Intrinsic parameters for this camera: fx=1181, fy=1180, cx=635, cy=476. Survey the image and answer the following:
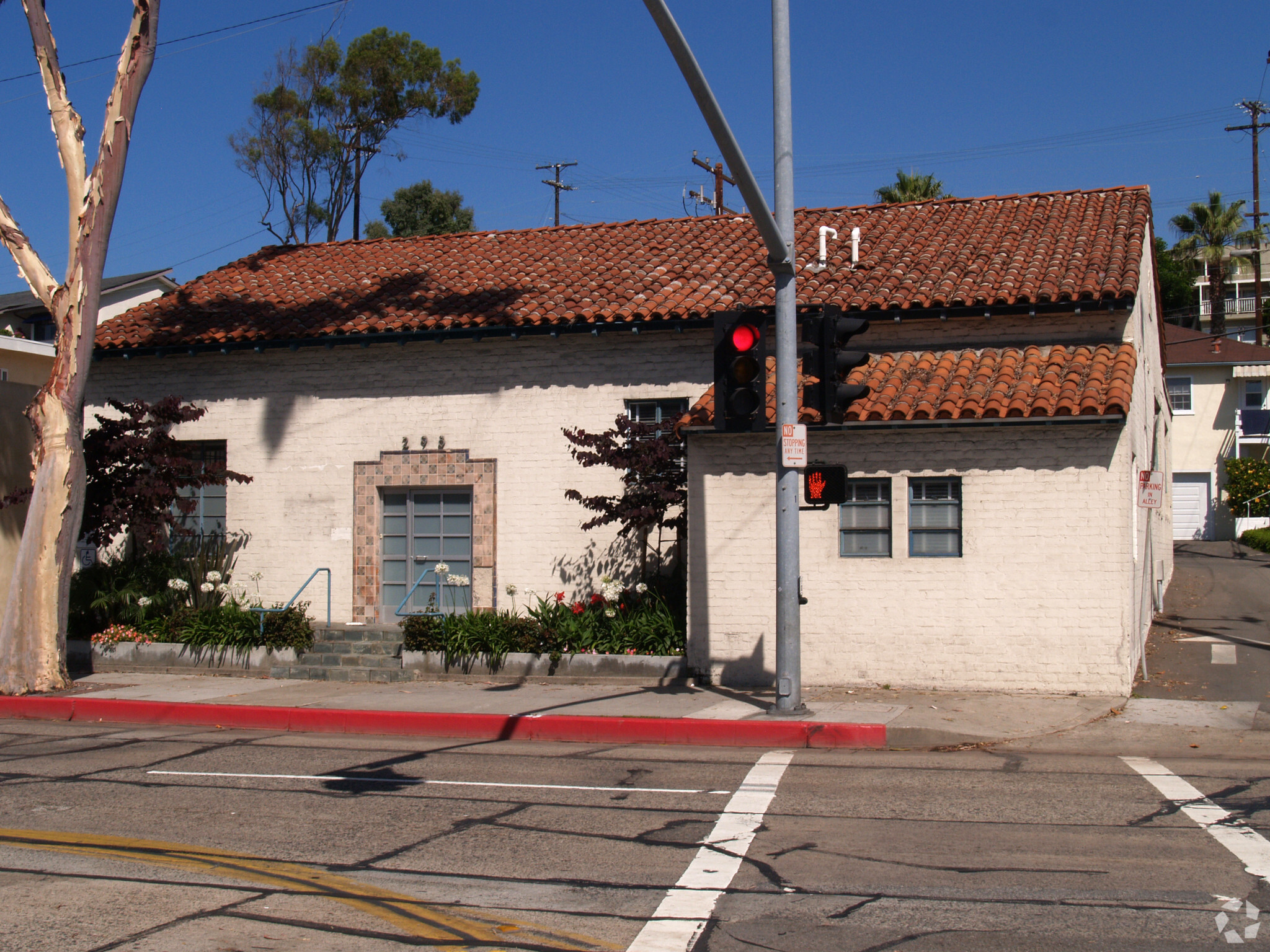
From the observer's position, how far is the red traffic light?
11.8 m

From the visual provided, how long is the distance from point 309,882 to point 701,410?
8966mm

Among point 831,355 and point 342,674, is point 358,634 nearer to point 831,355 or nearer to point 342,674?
point 342,674

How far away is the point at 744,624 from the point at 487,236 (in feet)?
35.1

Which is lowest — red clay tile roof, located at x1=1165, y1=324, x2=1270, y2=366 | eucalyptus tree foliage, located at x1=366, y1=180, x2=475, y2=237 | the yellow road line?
the yellow road line

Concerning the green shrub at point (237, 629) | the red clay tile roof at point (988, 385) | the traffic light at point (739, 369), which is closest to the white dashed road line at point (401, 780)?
the traffic light at point (739, 369)

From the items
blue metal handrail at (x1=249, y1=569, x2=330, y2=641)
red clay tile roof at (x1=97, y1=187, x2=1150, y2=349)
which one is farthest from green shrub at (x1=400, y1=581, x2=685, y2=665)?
red clay tile roof at (x1=97, y1=187, x2=1150, y2=349)

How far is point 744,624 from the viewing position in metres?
14.4

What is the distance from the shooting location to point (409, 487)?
17828 mm

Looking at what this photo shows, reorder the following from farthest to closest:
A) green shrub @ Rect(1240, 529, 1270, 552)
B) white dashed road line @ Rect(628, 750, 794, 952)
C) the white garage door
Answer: the white garage door, green shrub @ Rect(1240, 529, 1270, 552), white dashed road line @ Rect(628, 750, 794, 952)

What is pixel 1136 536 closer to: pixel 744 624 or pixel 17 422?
pixel 744 624

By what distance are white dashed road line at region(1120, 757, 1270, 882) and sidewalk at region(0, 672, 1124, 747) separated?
187 centimetres

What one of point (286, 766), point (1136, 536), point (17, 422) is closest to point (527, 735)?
point (286, 766)

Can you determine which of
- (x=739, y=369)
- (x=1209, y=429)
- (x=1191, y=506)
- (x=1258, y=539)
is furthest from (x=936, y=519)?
(x=1209, y=429)

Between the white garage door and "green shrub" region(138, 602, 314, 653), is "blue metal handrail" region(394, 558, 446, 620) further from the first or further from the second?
the white garage door
